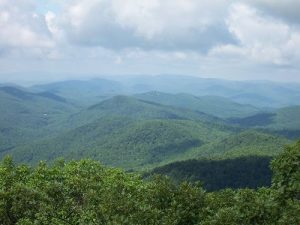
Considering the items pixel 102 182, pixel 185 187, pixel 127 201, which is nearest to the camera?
pixel 127 201

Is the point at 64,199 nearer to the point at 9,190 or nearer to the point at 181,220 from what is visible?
the point at 9,190

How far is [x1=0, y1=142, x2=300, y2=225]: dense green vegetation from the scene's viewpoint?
116 feet

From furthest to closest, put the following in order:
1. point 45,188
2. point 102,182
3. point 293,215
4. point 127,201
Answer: point 102,182
point 45,188
point 127,201
point 293,215

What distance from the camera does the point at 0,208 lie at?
39.2m

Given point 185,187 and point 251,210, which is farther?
point 185,187

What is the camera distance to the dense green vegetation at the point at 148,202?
1394 inches

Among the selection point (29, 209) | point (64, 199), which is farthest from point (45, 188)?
point (29, 209)

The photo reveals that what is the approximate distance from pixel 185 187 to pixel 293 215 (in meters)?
10.5

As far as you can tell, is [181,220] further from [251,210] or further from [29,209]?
[29,209]

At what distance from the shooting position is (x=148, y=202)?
4128 cm

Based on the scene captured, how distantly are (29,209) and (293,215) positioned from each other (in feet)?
79.7

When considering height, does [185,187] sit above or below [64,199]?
above

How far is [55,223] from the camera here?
36344 millimetres

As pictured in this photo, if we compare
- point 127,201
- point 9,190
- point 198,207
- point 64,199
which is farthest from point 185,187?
point 9,190
